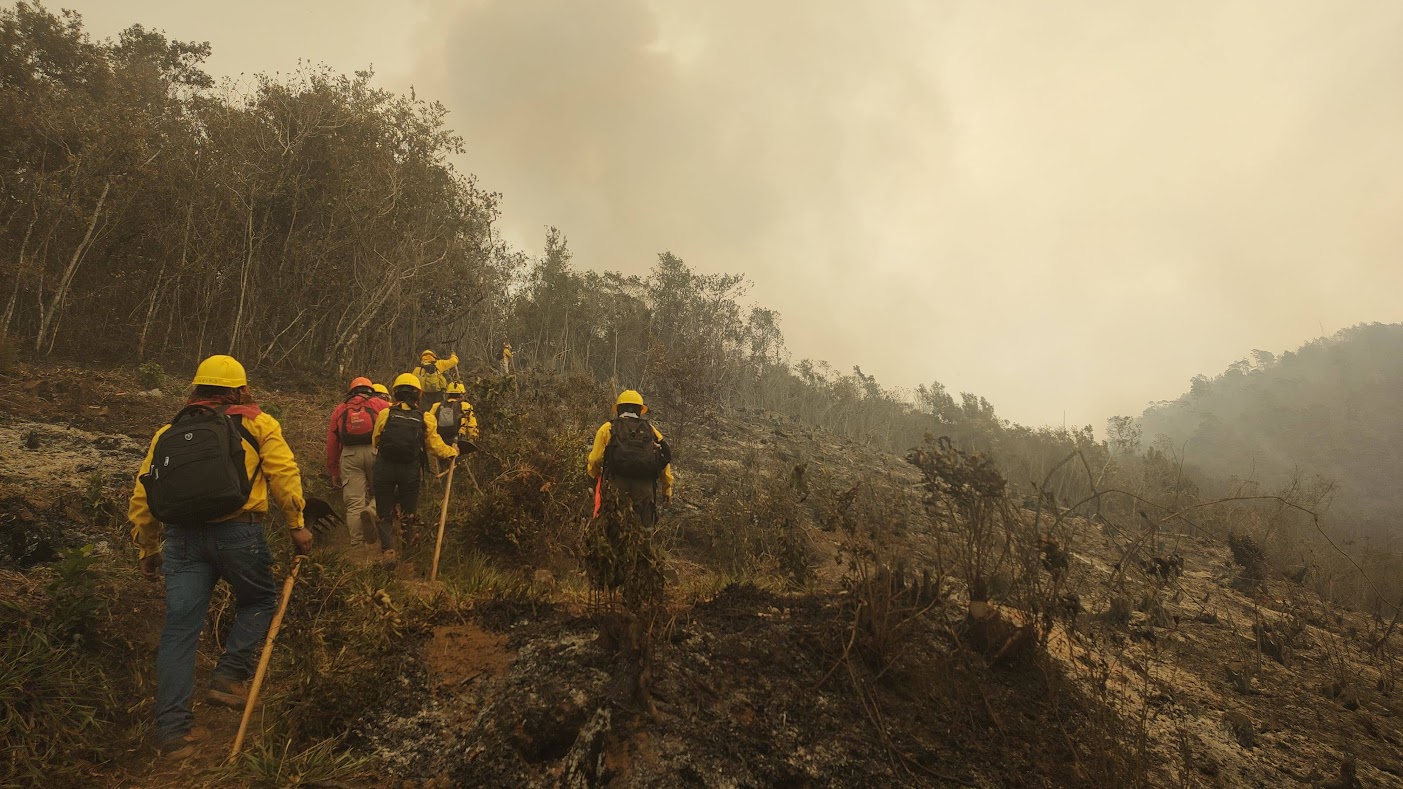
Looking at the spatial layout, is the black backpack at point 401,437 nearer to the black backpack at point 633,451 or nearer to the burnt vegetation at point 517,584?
the burnt vegetation at point 517,584

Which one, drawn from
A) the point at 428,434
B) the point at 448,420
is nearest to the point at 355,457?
the point at 428,434

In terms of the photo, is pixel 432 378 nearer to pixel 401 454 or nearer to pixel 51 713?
pixel 401 454

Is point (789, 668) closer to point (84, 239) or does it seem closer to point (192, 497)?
point (192, 497)

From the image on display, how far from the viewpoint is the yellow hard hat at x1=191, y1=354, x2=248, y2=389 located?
3.10 meters

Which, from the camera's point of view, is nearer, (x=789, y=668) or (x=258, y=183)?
(x=789, y=668)

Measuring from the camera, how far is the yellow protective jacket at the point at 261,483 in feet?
9.95

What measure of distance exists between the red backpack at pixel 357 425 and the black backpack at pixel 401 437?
1.23 feet

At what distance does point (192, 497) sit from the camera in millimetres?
2791

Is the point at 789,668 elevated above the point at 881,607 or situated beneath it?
situated beneath

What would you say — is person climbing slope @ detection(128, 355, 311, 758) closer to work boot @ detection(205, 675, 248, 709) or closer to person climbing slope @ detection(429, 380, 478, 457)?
work boot @ detection(205, 675, 248, 709)

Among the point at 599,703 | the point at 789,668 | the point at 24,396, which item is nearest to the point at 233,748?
the point at 599,703

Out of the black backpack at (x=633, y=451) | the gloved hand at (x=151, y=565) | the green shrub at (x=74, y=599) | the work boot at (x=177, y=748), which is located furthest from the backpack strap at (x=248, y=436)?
the black backpack at (x=633, y=451)

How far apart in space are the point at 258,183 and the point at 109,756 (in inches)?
579

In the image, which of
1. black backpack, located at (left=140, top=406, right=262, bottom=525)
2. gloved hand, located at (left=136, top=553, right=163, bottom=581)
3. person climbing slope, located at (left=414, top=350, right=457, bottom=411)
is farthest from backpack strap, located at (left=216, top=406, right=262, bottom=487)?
person climbing slope, located at (left=414, top=350, right=457, bottom=411)
